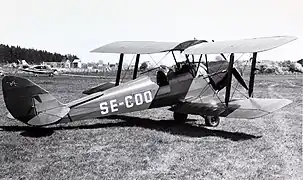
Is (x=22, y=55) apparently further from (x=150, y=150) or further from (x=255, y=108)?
(x=150, y=150)

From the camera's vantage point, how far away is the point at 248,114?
28.6 ft

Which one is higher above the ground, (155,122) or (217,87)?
(217,87)

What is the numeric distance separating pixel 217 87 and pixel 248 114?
7.24ft

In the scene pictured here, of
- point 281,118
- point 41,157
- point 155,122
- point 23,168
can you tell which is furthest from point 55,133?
point 281,118

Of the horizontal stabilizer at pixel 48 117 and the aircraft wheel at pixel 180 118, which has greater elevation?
the horizontal stabilizer at pixel 48 117

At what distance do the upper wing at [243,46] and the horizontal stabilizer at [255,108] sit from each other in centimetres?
160

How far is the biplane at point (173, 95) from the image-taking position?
306 inches

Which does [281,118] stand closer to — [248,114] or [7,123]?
[248,114]

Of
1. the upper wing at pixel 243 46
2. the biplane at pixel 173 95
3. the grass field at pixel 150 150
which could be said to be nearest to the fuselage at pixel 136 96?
the biplane at pixel 173 95

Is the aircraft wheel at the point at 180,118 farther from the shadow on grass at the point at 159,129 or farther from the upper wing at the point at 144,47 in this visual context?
the upper wing at the point at 144,47

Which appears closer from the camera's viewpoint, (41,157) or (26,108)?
(41,157)

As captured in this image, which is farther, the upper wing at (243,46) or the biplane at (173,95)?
the upper wing at (243,46)

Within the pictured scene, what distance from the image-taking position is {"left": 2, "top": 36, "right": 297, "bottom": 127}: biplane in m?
7.78

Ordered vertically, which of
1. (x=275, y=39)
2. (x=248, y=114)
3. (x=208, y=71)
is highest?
(x=275, y=39)
